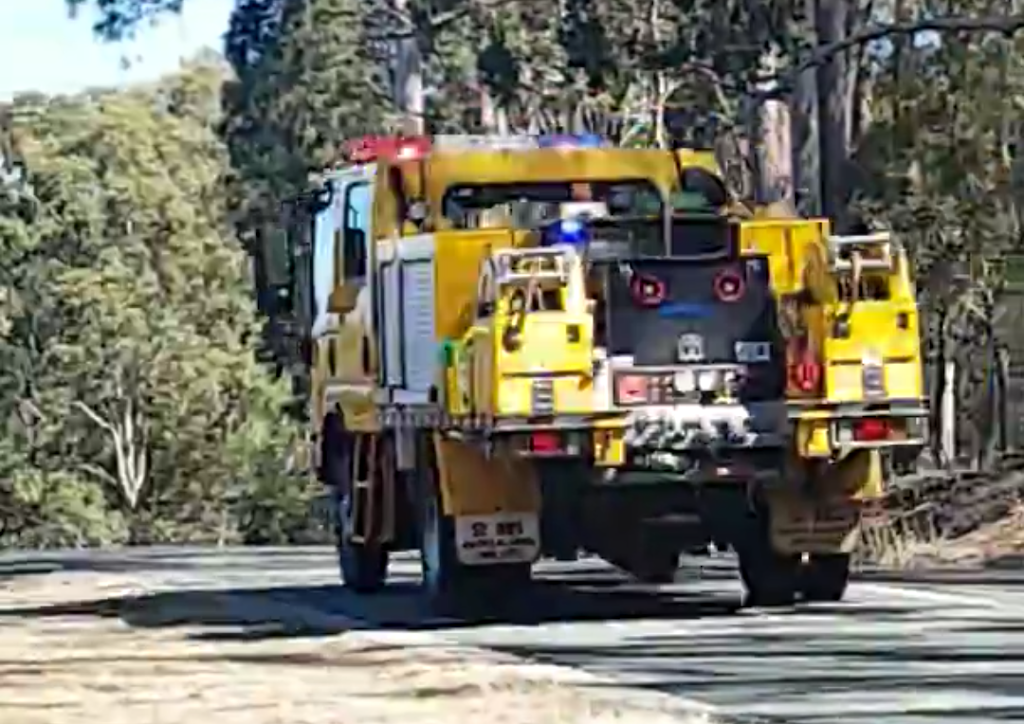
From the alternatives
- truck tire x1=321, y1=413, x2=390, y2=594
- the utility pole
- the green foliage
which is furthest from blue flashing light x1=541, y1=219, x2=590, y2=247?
the green foliage

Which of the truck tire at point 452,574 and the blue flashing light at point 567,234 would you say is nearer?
the blue flashing light at point 567,234

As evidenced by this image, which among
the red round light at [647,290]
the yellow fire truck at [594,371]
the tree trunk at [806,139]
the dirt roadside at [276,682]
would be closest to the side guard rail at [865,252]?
the yellow fire truck at [594,371]

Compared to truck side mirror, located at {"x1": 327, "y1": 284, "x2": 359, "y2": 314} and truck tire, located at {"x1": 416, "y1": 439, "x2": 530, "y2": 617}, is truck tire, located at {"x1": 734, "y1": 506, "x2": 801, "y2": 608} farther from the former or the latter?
truck side mirror, located at {"x1": 327, "y1": 284, "x2": 359, "y2": 314}

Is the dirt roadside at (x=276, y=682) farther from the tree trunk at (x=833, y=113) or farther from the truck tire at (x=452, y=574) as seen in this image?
the tree trunk at (x=833, y=113)

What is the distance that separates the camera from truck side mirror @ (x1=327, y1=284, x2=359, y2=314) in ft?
66.2

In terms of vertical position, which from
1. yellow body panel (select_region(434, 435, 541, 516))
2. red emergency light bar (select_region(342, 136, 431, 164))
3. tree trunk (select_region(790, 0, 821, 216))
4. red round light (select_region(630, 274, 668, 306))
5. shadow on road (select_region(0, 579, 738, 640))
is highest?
tree trunk (select_region(790, 0, 821, 216))

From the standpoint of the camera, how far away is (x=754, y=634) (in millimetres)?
16531

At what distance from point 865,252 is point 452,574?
11.0 ft

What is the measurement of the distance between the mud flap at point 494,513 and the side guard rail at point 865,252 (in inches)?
91.0

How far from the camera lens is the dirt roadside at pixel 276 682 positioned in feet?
41.7

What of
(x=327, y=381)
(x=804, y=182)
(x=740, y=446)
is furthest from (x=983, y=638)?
(x=804, y=182)

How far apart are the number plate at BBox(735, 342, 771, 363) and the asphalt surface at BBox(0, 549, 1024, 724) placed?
1621mm

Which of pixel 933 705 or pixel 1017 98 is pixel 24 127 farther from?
pixel 933 705

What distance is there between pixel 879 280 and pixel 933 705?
5173 mm
